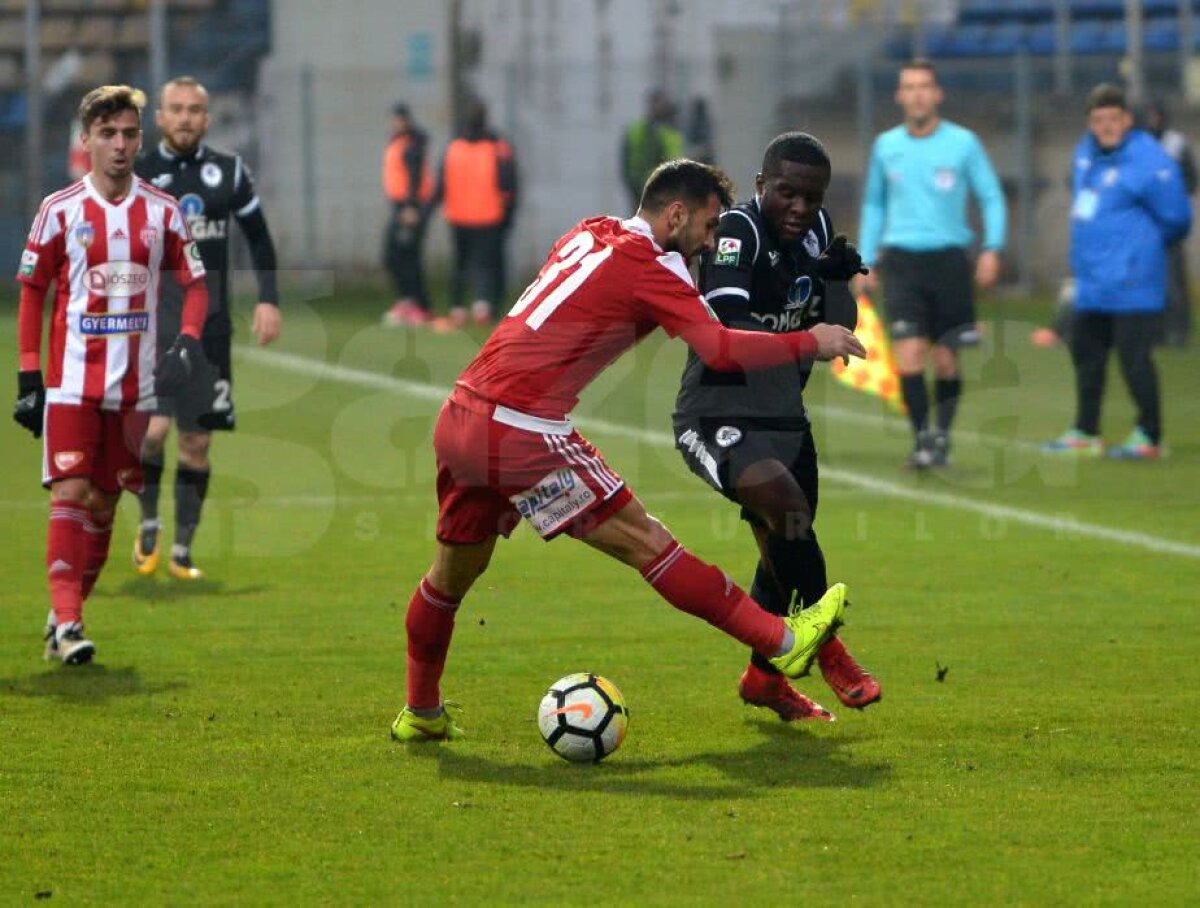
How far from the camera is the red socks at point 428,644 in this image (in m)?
6.17

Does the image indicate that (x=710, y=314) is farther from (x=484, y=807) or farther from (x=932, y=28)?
(x=932, y=28)

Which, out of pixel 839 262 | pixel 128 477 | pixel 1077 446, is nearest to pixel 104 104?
pixel 128 477

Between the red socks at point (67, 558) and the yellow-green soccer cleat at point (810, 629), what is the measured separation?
263 cm

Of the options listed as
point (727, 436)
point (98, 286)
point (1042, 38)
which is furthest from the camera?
point (1042, 38)

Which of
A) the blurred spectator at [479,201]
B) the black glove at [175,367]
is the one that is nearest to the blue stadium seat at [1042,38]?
the blurred spectator at [479,201]

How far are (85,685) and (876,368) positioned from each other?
8.74 meters

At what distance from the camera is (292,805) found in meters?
5.49

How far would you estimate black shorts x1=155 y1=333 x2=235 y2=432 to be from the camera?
30.1 ft

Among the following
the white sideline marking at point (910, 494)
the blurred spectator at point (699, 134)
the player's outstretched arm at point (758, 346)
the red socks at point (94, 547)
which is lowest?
the white sideline marking at point (910, 494)

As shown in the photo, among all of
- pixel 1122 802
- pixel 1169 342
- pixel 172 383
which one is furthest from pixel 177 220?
pixel 1169 342

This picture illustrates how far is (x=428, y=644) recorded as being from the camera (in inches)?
243

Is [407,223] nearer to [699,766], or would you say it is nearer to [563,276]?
[563,276]

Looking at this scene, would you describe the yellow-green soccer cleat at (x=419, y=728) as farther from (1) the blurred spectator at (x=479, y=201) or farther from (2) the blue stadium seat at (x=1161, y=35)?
(2) the blue stadium seat at (x=1161, y=35)

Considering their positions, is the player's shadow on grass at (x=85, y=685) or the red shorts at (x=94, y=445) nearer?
the player's shadow on grass at (x=85, y=685)
